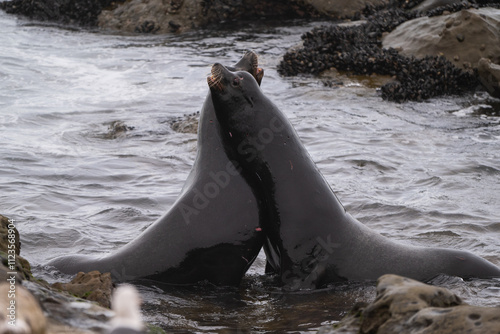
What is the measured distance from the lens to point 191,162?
9070 mm

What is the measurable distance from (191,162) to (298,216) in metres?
4.00

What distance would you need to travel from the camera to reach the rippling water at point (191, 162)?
5.11 metres

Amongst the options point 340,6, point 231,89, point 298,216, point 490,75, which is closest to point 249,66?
point 231,89

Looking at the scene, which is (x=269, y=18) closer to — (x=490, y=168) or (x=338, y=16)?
(x=338, y=16)

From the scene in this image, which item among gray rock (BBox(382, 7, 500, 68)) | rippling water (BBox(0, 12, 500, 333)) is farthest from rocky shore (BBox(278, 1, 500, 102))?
rippling water (BBox(0, 12, 500, 333))

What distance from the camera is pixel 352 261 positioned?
17.3ft

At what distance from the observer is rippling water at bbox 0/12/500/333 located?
5113mm

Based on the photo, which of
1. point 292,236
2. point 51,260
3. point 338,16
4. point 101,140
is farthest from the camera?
point 338,16

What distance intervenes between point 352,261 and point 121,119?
23.3 ft

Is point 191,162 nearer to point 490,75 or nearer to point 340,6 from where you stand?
point 490,75

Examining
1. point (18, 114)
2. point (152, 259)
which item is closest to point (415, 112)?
point (18, 114)

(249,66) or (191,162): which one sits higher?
(249,66)

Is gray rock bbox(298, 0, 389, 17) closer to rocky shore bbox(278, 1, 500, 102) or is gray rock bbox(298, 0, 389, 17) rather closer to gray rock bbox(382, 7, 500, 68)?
rocky shore bbox(278, 1, 500, 102)

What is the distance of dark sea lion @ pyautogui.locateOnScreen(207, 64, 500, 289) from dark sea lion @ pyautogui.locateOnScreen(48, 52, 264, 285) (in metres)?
0.15
